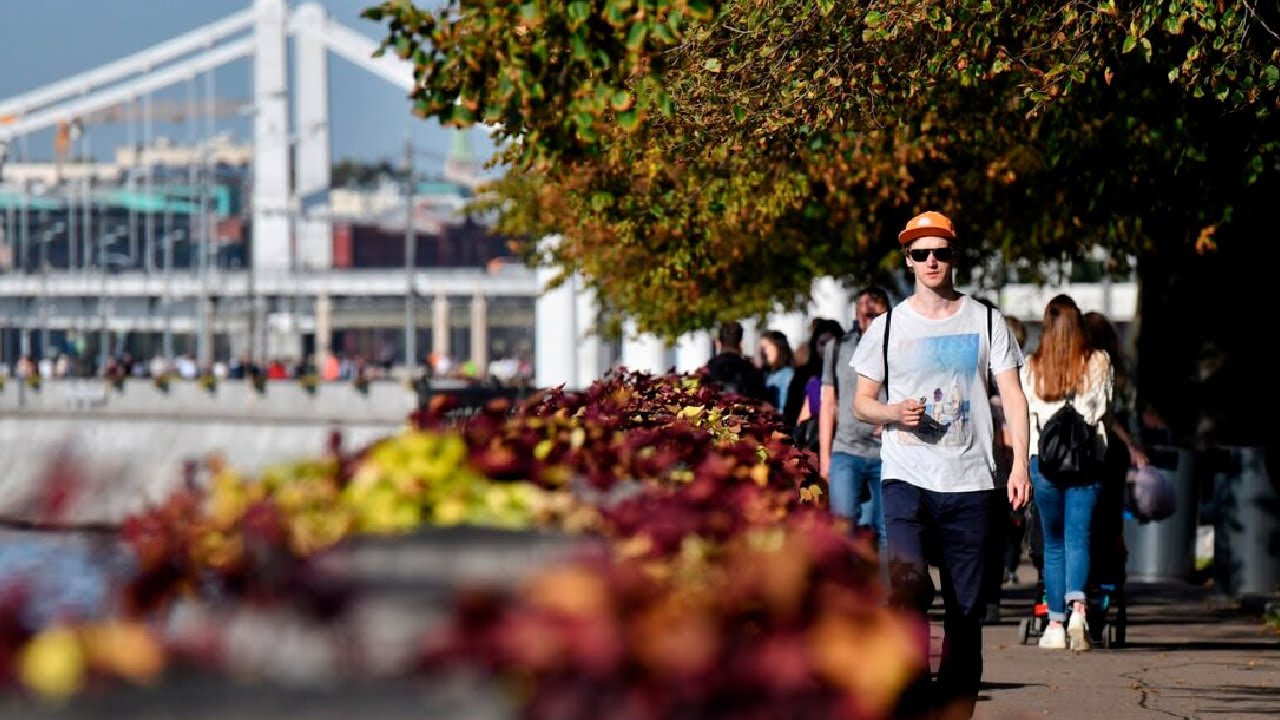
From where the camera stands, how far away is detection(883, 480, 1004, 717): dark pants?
24.1ft

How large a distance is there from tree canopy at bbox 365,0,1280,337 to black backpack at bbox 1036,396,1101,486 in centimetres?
149

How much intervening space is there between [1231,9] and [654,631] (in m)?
8.41

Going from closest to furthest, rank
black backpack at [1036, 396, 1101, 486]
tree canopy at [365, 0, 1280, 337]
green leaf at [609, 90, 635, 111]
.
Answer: green leaf at [609, 90, 635, 111], tree canopy at [365, 0, 1280, 337], black backpack at [1036, 396, 1101, 486]

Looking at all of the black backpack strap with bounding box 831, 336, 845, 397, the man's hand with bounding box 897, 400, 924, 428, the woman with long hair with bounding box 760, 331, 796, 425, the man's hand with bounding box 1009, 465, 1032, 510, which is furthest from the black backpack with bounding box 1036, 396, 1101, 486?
the woman with long hair with bounding box 760, 331, 796, 425

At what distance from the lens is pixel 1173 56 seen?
40.9ft

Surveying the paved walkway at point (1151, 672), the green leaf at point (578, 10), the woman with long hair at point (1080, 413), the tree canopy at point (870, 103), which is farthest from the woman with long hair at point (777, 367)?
the green leaf at point (578, 10)

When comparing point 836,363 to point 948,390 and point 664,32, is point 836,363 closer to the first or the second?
point 948,390

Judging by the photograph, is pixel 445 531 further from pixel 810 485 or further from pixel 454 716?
pixel 810 485

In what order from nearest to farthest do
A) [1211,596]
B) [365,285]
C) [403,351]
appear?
[1211,596], [365,285], [403,351]

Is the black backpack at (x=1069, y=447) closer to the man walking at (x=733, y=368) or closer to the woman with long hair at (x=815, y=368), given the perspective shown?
the woman with long hair at (x=815, y=368)

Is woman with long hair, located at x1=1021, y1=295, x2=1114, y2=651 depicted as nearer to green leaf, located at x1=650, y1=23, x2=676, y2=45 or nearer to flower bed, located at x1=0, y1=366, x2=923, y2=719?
green leaf, located at x1=650, y1=23, x2=676, y2=45

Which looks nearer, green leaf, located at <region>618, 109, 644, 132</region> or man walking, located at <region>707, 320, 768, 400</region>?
green leaf, located at <region>618, 109, 644, 132</region>

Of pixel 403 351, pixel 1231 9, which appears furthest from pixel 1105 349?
pixel 403 351

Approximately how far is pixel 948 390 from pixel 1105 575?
14.4 ft
